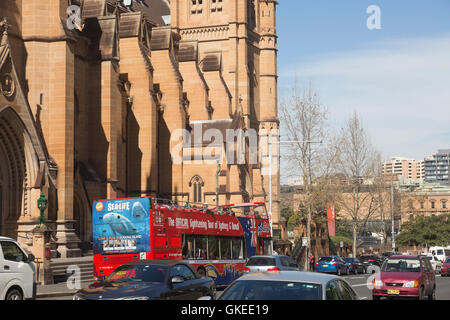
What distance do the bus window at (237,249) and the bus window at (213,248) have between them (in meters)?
1.43

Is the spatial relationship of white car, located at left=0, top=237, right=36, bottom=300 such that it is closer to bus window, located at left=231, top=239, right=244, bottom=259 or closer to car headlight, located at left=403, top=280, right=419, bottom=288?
car headlight, located at left=403, top=280, right=419, bottom=288

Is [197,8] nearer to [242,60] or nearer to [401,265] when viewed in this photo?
[242,60]

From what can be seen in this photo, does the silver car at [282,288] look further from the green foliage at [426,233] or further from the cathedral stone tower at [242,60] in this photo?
the green foliage at [426,233]

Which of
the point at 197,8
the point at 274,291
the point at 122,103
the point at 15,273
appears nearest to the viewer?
the point at 274,291

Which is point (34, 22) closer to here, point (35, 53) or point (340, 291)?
point (35, 53)

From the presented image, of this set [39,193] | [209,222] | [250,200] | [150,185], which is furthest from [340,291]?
[250,200]

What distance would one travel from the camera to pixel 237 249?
2897cm

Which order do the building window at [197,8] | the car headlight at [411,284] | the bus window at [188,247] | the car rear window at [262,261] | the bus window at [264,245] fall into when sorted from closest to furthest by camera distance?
the car headlight at [411,284], the car rear window at [262,261], the bus window at [188,247], the bus window at [264,245], the building window at [197,8]

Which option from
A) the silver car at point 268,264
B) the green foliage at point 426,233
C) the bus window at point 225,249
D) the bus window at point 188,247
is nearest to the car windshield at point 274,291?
the silver car at point 268,264

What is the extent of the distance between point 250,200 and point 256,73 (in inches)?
792

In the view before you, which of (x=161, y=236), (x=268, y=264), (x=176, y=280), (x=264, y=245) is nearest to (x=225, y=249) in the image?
(x=268, y=264)

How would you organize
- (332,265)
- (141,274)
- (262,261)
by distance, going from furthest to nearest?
(332,265)
(262,261)
(141,274)

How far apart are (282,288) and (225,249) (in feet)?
64.2

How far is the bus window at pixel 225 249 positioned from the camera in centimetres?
2755
